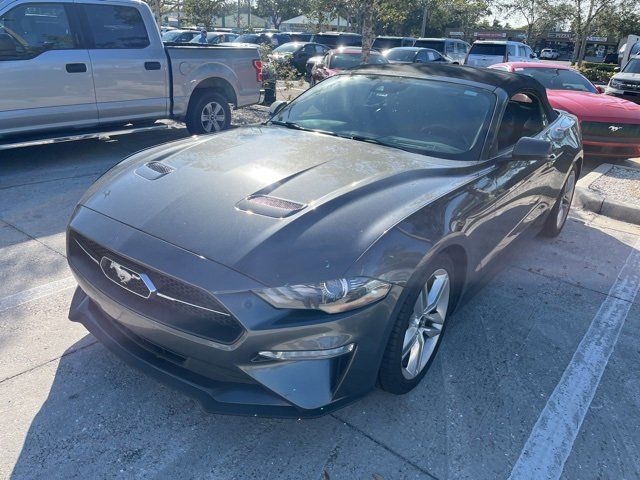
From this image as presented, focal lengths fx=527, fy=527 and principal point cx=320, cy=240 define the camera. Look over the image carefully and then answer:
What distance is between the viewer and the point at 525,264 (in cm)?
481

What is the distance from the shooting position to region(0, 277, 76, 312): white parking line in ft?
11.6

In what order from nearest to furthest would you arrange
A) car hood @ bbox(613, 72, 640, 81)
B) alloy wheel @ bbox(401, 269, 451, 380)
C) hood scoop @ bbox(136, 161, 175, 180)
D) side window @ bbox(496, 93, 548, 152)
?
alloy wheel @ bbox(401, 269, 451, 380) → hood scoop @ bbox(136, 161, 175, 180) → side window @ bbox(496, 93, 548, 152) → car hood @ bbox(613, 72, 640, 81)

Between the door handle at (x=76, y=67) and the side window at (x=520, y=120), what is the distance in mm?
5148

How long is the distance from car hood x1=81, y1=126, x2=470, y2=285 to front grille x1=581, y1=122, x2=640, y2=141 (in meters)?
6.34

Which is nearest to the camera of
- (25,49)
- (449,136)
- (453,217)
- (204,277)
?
(204,277)

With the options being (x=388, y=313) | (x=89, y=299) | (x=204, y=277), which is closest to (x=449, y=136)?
(x=388, y=313)

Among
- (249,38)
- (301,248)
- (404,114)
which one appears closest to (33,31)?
(404,114)

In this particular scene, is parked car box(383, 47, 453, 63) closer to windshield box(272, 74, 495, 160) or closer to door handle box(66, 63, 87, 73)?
door handle box(66, 63, 87, 73)

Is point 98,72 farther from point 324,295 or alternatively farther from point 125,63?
point 324,295

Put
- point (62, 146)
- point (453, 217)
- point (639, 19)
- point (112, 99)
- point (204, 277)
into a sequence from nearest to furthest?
point (204, 277) → point (453, 217) → point (112, 99) → point (62, 146) → point (639, 19)

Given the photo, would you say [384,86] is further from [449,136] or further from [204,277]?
[204,277]

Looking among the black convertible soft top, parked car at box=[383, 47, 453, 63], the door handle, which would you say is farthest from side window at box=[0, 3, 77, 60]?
parked car at box=[383, 47, 453, 63]

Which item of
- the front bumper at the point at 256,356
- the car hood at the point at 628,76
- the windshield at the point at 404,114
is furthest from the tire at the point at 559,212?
the car hood at the point at 628,76

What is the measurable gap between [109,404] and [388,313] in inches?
59.2
